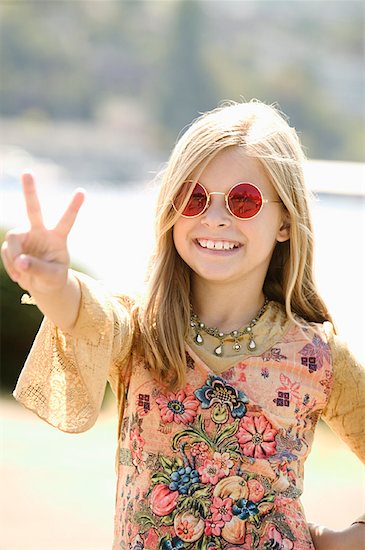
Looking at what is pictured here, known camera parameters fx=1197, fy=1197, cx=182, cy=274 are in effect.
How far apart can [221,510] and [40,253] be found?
2.50 feet

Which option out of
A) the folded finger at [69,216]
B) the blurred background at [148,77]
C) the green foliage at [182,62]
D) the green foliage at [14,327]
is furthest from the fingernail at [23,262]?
the green foliage at [182,62]

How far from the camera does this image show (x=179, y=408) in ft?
9.26

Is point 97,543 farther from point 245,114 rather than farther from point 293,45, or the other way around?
point 293,45

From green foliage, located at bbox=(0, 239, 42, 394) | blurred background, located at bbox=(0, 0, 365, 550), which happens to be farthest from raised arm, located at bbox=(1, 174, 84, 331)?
blurred background, located at bbox=(0, 0, 365, 550)

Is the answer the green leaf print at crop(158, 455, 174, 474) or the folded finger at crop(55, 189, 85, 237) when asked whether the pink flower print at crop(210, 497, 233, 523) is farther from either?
the folded finger at crop(55, 189, 85, 237)

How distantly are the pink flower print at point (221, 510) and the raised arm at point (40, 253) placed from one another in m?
0.63

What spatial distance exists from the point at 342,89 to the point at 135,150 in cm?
1158

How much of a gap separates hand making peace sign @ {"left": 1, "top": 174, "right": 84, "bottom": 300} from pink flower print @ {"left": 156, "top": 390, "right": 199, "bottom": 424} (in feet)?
1.62

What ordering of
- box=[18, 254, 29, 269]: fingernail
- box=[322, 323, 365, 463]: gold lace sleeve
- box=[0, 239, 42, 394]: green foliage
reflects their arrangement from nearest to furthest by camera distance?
box=[18, 254, 29, 269]: fingernail
box=[322, 323, 365, 463]: gold lace sleeve
box=[0, 239, 42, 394]: green foliage

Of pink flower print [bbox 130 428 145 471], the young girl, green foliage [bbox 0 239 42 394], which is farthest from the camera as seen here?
green foliage [bbox 0 239 42 394]

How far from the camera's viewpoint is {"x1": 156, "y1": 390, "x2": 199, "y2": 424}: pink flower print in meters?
2.81

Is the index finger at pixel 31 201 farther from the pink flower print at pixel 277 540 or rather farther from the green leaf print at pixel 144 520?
the pink flower print at pixel 277 540

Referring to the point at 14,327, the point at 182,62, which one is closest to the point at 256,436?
the point at 14,327

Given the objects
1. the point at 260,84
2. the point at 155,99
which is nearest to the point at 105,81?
the point at 155,99
